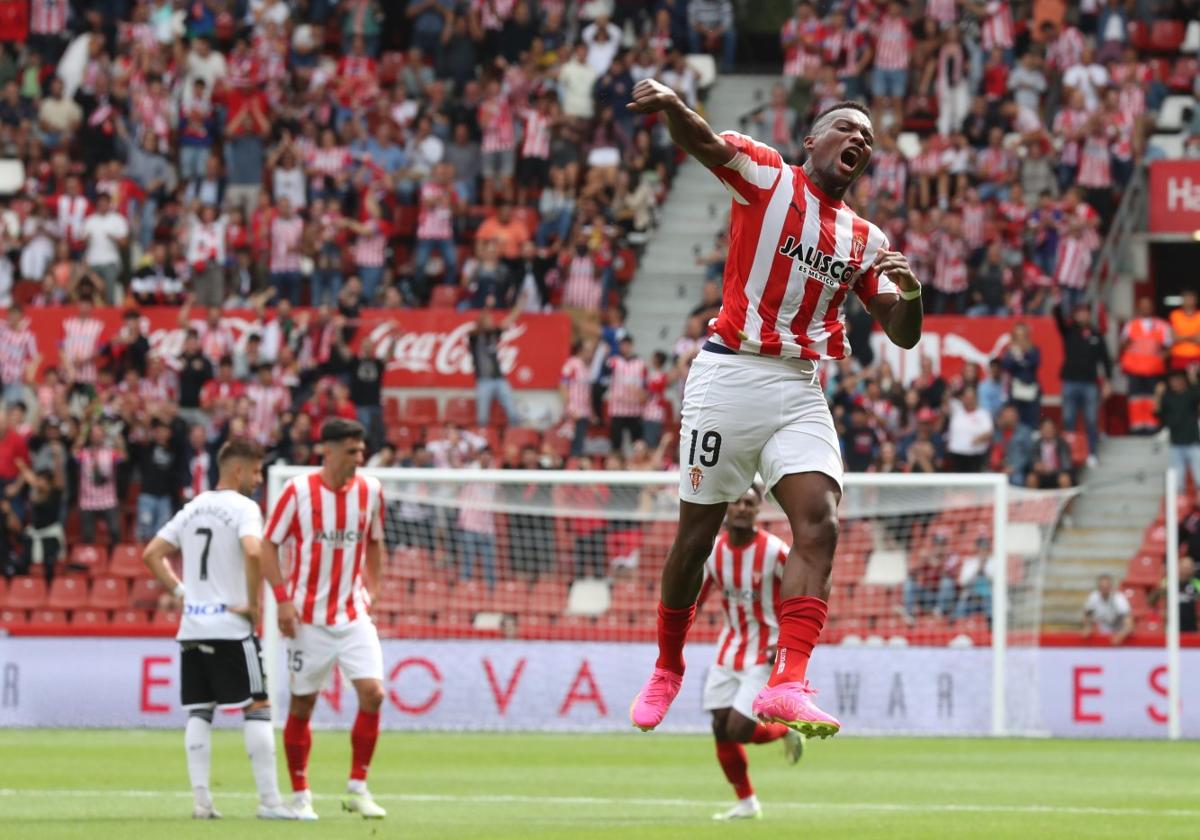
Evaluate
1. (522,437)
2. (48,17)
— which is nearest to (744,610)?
(522,437)

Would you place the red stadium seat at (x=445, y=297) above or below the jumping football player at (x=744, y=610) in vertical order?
above

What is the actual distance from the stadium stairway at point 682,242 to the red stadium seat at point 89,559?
24.2 ft

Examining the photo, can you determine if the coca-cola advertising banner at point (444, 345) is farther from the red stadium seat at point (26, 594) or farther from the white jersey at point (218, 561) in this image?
the white jersey at point (218, 561)

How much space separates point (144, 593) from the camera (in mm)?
23625

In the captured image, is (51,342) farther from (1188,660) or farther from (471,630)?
(1188,660)

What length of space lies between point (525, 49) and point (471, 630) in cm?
1160

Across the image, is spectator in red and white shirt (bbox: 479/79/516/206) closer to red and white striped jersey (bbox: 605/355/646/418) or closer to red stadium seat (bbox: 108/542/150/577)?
red and white striped jersey (bbox: 605/355/646/418)

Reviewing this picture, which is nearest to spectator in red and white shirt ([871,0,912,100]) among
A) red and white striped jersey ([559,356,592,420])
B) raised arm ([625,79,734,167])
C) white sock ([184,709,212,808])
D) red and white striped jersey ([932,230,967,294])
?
red and white striped jersey ([932,230,967,294])

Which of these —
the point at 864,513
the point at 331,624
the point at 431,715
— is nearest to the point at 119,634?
the point at 431,715

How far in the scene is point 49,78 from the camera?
31.3 meters

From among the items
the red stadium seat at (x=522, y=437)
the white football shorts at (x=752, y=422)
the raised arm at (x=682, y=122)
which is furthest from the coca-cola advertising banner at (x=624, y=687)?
the raised arm at (x=682, y=122)

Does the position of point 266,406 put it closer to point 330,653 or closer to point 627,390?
point 627,390

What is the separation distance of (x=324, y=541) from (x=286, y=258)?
47.6 ft

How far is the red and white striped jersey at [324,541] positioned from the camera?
13.5m
